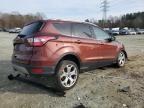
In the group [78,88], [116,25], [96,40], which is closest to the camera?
[78,88]

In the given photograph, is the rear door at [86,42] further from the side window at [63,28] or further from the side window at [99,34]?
the side window at [99,34]

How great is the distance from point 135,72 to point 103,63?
1.14 metres

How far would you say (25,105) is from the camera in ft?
18.2

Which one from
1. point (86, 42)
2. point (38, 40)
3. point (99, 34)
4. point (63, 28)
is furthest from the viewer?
point (99, 34)

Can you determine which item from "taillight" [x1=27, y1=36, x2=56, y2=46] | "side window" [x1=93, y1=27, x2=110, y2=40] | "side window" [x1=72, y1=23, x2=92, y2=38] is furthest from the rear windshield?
"side window" [x1=93, y1=27, x2=110, y2=40]

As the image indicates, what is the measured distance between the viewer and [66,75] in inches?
252

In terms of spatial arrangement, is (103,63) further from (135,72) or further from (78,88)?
(78,88)

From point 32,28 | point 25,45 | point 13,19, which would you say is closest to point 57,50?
point 25,45

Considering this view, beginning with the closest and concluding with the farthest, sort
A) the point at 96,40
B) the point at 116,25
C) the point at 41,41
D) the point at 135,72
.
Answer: the point at 41,41 < the point at 96,40 < the point at 135,72 < the point at 116,25

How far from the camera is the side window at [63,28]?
21.2 feet

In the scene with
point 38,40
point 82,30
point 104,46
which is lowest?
point 104,46

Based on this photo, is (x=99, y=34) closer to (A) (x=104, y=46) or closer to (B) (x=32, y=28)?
(A) (x=104, y=46)

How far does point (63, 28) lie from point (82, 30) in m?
0.82

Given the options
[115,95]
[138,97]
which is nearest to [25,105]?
[115,95]
